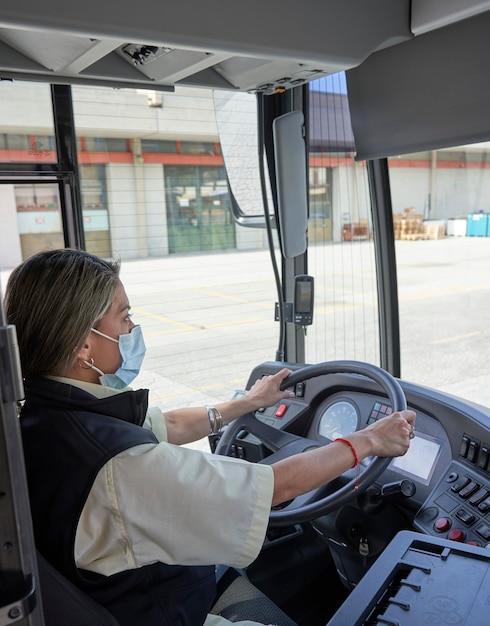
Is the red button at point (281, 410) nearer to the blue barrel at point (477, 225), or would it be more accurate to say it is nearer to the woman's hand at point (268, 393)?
the woman's hand at point (268, 393)

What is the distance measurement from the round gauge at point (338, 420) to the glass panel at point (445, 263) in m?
1.37

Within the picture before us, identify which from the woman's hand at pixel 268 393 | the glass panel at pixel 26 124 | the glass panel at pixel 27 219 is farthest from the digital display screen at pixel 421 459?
the glass panel at pixel 26 124

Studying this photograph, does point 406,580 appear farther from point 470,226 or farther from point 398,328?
Result: point 470,226

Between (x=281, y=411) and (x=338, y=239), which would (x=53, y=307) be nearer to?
(x=281, y=411)

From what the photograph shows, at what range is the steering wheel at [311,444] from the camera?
167 cm

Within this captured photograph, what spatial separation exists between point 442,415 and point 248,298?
603 cm

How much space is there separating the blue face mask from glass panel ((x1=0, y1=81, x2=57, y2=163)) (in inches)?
48.4

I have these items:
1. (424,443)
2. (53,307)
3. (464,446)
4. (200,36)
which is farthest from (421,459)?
(200,36)

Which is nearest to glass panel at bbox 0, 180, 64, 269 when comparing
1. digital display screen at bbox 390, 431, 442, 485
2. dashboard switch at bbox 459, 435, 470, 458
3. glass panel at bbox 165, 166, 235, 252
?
digital display screen at bbox 390, 431, 442, 485

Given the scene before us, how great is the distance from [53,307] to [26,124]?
1.37m

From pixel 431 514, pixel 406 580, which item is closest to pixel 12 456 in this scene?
pixel 406 580

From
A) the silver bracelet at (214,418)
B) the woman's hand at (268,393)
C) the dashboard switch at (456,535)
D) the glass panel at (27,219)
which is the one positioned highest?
the glass panel at (27,219)

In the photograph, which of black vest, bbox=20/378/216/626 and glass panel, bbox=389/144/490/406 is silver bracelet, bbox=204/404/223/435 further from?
glass panel, bbox=389/144/490/406

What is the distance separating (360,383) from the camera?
2.20 m
